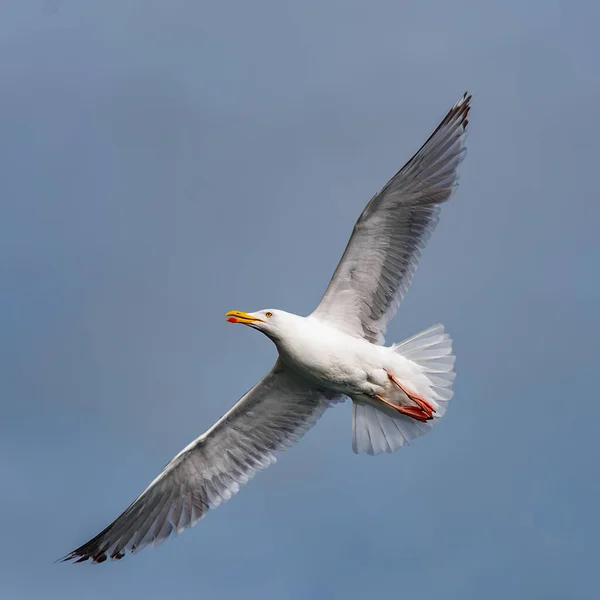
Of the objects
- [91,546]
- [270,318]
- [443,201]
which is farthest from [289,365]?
[91,546]

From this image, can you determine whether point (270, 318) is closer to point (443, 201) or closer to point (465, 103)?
point (443, 201)

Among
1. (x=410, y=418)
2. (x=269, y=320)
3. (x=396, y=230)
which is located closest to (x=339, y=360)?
(x=269, y=320)

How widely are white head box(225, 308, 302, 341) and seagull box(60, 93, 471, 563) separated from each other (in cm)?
1

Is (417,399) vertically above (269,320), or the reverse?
(269,320)

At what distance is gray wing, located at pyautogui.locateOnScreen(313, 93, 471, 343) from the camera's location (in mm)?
11008

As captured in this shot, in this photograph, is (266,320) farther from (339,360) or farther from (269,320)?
(339,360)

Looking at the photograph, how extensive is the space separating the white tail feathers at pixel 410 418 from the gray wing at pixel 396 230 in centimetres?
57

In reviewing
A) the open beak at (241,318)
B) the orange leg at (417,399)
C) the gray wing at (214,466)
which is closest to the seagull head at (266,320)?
the open beak at (241,318)

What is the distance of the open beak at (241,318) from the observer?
36.6 feet

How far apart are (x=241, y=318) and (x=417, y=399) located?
203 centimetres

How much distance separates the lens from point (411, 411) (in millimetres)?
11305

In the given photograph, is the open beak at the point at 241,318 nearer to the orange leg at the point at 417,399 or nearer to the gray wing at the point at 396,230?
the gray wing at the point at 396,230

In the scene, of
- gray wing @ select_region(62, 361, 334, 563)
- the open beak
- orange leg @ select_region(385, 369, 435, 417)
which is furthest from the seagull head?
orange leg @ select_region(385, 369, 435, 417)

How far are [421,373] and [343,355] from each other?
36.9 inches
